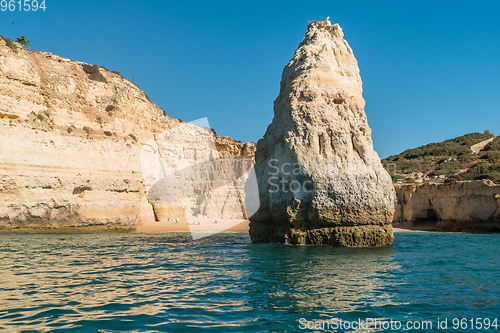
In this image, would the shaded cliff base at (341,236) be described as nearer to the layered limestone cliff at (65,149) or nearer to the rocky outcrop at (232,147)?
the layered limestone cliff at (65,149)

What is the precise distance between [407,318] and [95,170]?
21.0 meters

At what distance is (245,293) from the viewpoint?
206 inches

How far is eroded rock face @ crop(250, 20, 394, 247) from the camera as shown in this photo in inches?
407

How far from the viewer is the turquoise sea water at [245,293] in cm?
393

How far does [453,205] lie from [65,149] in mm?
26580

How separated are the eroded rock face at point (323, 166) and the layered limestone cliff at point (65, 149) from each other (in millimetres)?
12243

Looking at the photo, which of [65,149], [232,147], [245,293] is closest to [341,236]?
[245,293]

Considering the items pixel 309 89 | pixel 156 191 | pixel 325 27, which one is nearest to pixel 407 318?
pixel 309 89

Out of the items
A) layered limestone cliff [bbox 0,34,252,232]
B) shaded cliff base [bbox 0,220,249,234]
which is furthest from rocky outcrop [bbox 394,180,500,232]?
layered limestone cliff [bbox 0,34,252,232]

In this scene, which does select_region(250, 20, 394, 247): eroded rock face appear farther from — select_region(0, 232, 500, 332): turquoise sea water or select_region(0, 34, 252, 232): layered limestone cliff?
select_region(0, 34, 252, 232): layered limestone cliff

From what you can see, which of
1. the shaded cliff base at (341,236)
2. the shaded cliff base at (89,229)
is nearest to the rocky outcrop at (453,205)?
the shaded cliff base at (341,236)

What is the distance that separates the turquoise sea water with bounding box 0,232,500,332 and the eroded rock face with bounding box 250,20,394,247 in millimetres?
1847

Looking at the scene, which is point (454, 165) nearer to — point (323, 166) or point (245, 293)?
point (323, 166)

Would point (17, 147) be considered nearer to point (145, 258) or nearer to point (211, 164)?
point (145, 258)
